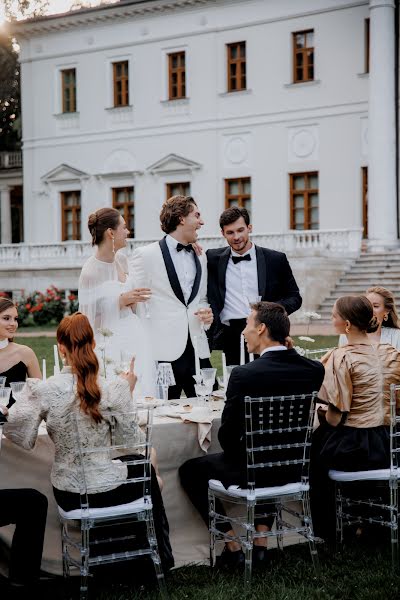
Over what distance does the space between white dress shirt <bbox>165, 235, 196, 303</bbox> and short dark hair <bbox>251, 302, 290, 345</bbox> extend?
4.72 feet

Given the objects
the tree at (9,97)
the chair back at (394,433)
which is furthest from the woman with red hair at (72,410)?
the tree at (9,97)

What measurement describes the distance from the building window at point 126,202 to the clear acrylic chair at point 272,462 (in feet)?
70.5

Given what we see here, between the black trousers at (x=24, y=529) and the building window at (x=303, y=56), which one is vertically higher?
the building window at (x=303, y=56)

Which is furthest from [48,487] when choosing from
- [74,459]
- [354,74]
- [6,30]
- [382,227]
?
[6,30]

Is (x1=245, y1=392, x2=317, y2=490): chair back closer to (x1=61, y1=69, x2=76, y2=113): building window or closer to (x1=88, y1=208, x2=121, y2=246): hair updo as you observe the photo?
(x1=88, y1=208, x2=121, y2=246): hair updo

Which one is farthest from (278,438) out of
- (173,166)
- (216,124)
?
(173,166)

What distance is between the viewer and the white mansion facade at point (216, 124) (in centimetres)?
2119

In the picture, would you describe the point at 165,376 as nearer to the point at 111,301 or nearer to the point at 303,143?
the point at 111,301

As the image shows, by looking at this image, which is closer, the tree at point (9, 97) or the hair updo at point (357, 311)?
the hair updo at point (357, 311)

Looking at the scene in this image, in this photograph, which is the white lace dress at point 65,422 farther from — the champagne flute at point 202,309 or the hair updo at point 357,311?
the champagne flute at point 202,309

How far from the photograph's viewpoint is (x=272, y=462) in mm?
4316

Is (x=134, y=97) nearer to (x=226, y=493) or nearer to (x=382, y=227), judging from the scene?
(x=382, y=227)

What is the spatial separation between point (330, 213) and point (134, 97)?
710 cm

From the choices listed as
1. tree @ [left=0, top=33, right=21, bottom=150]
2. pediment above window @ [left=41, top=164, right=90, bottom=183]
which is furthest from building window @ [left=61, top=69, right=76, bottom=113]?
tree @ [left=0, top=33, right=21, bottom=150]
